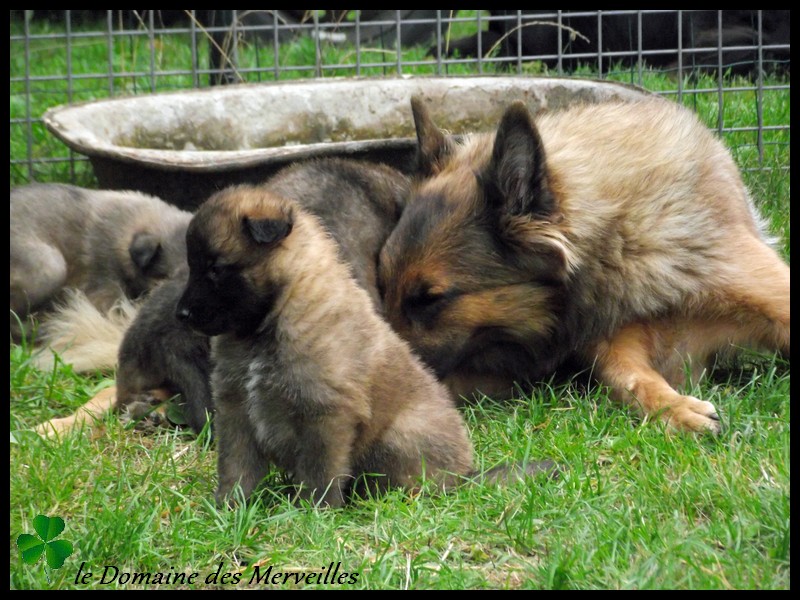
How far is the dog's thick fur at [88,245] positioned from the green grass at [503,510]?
1.17 metres

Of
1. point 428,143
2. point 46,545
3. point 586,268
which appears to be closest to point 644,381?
point 586,268

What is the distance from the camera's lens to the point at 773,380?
12.7 ft

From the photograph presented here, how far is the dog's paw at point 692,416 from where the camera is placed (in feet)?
11.2

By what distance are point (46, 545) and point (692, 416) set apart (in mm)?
2118

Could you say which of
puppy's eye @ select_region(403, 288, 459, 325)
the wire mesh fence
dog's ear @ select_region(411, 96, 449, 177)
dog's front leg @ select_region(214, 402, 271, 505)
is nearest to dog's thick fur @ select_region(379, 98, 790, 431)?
puppy's eye @ select_region(403, 288, 459, 325)

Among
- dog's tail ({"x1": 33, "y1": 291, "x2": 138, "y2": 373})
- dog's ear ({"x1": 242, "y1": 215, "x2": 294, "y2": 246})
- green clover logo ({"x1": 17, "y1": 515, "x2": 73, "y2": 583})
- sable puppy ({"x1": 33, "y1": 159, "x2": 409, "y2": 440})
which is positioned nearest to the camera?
green clover logo ({"x1": 17, "y1": 515, "x2": 73, "y2": 583})

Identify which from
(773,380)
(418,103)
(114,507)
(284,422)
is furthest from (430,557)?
(418,103)

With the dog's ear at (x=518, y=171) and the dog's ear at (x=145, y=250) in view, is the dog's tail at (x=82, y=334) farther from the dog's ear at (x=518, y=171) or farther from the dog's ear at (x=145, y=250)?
the dog's ear at (x=518, y=171)

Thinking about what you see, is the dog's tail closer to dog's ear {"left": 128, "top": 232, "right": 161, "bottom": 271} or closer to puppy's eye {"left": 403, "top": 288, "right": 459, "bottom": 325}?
dog's ear {"left": 128, "top": 232, "right": 161, "bottom": 271}

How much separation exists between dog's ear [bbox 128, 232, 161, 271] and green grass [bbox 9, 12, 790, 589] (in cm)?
115

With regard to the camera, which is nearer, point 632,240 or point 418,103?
point 632,240

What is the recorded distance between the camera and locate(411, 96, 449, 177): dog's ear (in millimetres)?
4242
